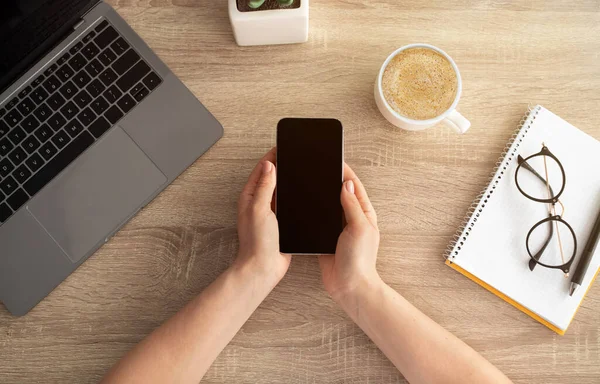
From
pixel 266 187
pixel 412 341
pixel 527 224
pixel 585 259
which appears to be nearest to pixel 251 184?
pixel 266 187

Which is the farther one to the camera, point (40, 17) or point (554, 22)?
point (554, 22)

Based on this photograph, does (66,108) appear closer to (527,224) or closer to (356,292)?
(356,292)

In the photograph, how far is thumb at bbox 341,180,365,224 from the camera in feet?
2.70

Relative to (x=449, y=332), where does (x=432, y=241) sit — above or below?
above

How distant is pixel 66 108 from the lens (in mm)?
853

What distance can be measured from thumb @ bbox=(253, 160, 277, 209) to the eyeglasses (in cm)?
45

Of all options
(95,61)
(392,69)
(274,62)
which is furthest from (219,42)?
(392,69)

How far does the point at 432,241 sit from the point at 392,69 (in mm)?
321

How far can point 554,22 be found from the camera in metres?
0.91

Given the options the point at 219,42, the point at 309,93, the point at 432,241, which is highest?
the point at 219,42

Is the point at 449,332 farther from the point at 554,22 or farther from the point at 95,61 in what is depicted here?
the point at 95,61

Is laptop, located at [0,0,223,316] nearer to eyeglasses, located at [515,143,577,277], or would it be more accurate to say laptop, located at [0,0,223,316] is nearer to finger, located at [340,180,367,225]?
finger, located at [340,180,367,225]

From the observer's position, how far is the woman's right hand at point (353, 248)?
0.83 m

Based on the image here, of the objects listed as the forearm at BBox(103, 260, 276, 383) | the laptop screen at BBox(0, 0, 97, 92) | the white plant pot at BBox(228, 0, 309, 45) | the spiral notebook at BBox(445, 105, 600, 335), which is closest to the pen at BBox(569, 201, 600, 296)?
the spiral notebook at BBox(445, 105, 600, 335)
